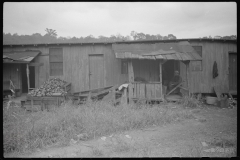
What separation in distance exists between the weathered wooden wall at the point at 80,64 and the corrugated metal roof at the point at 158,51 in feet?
5.37

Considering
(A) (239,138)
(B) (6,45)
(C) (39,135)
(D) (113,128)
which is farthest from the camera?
(B) (6,45)

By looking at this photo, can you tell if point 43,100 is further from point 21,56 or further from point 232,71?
point 232,71

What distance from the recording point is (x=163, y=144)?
4.19 m

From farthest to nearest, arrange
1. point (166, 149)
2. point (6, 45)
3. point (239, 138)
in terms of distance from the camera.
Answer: point (6, 45), point (166, 149), point (239, 138)

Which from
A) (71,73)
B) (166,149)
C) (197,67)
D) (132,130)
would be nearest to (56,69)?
(71,73)

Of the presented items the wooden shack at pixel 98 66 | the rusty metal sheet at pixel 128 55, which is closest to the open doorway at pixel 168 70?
the wooden shack at pixel 98 66

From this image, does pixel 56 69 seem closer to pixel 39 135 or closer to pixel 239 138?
pixel 39 135

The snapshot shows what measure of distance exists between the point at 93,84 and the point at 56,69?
3239mm

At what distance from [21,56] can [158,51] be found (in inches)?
385

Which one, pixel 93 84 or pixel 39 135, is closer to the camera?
pixel 39 135

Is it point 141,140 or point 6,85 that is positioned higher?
point 6,85

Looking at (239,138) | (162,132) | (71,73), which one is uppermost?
(71,73)

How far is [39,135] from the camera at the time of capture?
14.3 ft

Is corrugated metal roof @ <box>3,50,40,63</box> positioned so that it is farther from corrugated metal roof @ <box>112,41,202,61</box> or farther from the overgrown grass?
corrugated metal roof @ <box>112,41,202,61</box>
